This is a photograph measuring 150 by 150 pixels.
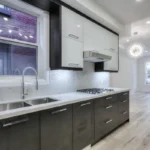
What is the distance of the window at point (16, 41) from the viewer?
6.68ft

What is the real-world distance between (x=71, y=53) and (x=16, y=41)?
0.91 meters

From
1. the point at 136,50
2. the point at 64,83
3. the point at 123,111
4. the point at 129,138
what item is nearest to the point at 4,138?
the point at 64,83

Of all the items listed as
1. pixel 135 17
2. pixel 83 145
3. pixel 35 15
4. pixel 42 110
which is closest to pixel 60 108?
pixel 42 110

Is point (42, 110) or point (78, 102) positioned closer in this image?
point (42, 110)

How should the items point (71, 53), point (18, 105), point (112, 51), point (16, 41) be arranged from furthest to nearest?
point (112, 51) → point (71, 53) → point (16, 41) → point (18, 105)

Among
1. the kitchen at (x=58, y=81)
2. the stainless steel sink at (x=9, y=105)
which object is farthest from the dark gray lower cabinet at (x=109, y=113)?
the stainless steel sink at (x=9, y=105)

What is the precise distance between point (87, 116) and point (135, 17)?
2.70 m

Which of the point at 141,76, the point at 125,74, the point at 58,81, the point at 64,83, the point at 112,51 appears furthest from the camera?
the point at 141,76

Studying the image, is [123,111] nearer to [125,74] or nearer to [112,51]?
[112,51]

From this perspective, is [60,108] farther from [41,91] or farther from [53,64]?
[53,64]

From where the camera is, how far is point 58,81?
261cm

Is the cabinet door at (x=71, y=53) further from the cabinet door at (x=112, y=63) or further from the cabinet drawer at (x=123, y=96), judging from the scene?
the cabinet drawer at (x=123, y=96)

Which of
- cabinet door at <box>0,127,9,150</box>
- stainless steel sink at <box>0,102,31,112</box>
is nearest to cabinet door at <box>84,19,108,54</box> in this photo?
stainless steel sink at <box>0,102,31,112</box>

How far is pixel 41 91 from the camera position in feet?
7.67
